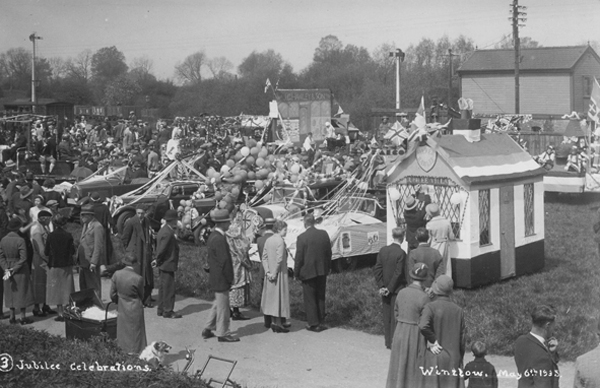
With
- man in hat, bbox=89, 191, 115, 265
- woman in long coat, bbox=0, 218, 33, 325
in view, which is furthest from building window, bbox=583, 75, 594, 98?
woman in long coat, bbox=0, 218, 33, 325

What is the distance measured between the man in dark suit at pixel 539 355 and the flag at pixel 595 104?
900 centimetres

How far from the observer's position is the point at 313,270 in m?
11.0

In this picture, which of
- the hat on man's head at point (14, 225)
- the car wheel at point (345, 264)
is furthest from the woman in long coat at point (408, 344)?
the car wheel at point (345, 264)

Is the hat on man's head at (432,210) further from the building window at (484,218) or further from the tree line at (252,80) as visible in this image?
the tree line at (252,80)

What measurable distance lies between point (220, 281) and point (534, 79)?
3350 cm

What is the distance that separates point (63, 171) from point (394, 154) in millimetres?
11044

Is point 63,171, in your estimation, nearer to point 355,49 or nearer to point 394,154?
point 394,154

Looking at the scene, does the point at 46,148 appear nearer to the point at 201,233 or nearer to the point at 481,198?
the point at 201,233

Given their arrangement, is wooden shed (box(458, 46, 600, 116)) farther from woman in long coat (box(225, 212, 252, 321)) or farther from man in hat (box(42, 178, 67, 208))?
woman in long coat (box(225, 212, 252, 321))

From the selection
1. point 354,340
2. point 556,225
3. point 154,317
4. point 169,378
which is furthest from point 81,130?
point 169,378

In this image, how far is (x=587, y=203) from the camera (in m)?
23.5

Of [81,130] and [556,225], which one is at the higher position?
[81,130]

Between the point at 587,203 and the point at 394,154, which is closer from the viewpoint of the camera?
the point at 394,154

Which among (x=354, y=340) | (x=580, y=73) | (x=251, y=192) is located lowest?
(x=354, y=340)
